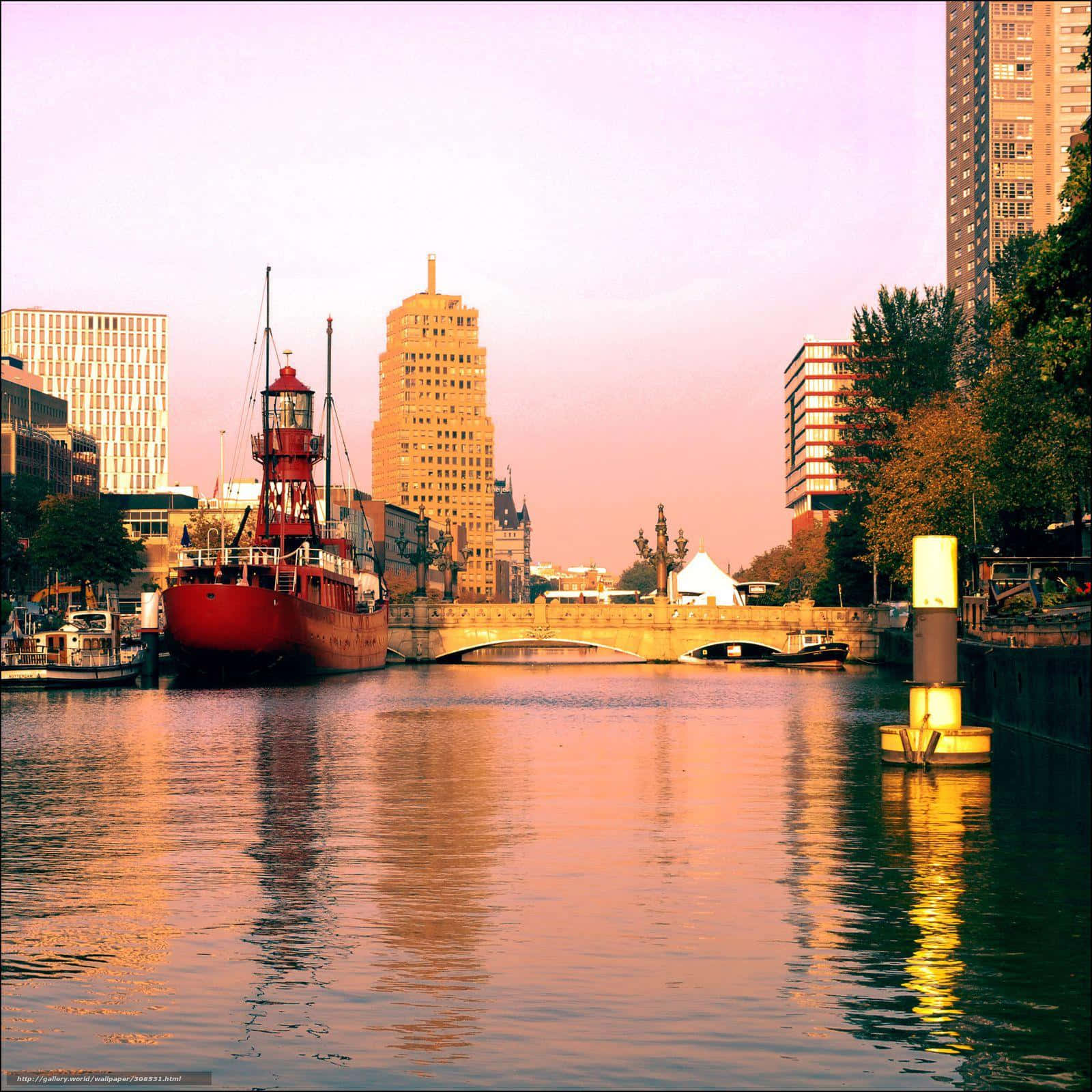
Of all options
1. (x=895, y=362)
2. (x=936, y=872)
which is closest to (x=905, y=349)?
(x=895, y=362)

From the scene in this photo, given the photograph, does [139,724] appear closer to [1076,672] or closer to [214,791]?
[214,791]

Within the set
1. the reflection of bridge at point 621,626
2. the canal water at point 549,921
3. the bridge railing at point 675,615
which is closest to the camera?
the canal water at point 549,921

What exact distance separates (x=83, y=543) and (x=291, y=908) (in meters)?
103

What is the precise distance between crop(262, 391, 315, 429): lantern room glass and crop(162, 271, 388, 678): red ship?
7 centimetres

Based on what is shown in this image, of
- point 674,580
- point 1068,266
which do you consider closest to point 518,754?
point 1068,266

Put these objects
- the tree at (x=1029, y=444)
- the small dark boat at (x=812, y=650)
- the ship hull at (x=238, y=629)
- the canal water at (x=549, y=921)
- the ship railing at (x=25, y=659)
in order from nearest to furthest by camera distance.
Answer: the canal water at (x=549, y=921) < the tree at (x=1029, y=444) < the ship railing at (x=25, y=659) < the ship hull at (x=238, y=629) < the small dark boat at (x=812, y=650)

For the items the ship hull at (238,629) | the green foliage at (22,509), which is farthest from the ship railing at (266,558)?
the green foliage at (22,509)

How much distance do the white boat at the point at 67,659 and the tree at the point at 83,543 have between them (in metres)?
22.2

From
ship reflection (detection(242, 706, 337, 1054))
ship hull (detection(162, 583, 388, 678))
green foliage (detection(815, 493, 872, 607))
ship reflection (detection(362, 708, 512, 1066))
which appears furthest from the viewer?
green foliage (detection(815, 493, 872, 607))

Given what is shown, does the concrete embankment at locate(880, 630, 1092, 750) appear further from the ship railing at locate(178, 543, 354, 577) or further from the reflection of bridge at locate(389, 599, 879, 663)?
the reflection of bridge at locate(389, 599, 879, 663)

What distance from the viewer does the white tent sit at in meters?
178

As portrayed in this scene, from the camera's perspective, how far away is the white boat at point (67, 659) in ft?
284

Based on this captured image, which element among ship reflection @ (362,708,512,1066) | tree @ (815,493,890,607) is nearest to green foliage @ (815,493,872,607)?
tree @ (815,493,890,607)

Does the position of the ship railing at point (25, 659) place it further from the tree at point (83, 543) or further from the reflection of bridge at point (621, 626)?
the reflection of bridge at point (621, 626)
